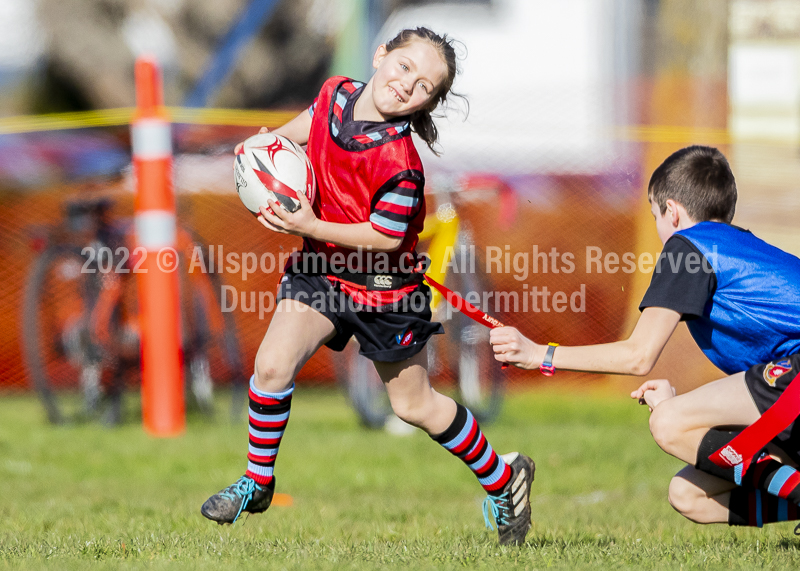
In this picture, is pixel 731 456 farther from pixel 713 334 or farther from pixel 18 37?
pixel 18 37

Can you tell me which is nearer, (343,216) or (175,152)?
(343,216)

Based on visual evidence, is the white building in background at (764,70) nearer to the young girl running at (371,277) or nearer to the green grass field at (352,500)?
the green grass field at (352,500)

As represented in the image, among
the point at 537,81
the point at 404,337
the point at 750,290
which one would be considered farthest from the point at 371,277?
the point at 537,81

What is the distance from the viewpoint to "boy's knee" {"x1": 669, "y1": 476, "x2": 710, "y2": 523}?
11.7ft

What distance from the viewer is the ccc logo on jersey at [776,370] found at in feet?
10.3

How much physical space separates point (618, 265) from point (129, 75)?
7.60 metres

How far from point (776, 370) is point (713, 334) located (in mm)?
263

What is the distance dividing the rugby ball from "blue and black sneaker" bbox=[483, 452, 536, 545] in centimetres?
140

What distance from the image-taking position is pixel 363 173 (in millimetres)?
3619

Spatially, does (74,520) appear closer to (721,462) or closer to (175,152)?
(721,462)

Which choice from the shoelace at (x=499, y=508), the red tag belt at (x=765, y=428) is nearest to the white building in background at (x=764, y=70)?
the shoelace at (x=499, y=508)

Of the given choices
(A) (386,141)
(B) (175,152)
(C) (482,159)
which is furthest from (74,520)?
(C) (482,159)

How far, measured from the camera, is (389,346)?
3674 mm

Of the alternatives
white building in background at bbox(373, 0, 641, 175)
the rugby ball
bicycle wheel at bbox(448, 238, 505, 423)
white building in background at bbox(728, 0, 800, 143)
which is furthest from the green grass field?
white building in background at bbox(728, 0, 800, 143)
